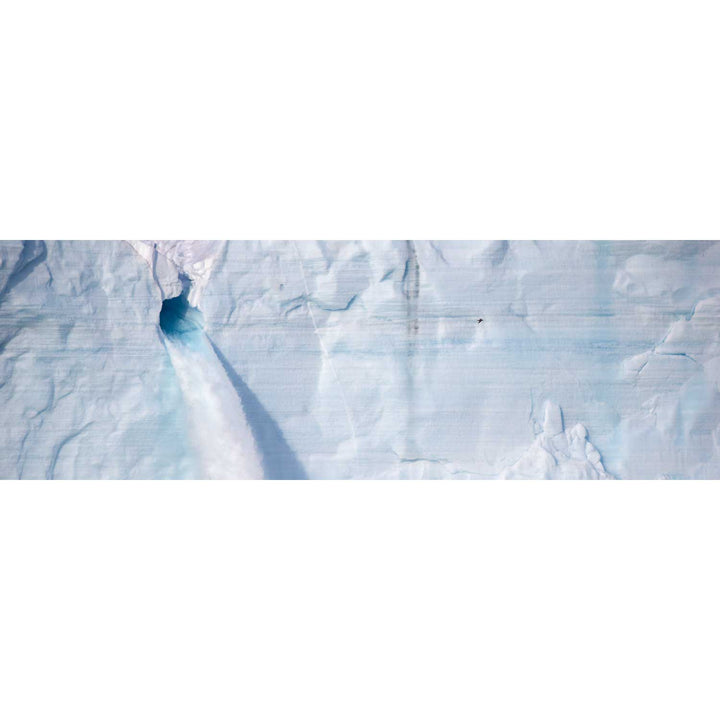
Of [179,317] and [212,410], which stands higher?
[179,317]

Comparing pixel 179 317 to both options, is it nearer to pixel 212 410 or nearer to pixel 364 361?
pixel 212 410

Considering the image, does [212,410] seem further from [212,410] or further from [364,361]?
[364,361]

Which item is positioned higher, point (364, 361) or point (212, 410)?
point (364, 361)

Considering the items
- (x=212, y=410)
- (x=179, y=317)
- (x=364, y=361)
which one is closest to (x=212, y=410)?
(x=212, y=410)

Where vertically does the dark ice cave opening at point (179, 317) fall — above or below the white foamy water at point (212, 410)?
above

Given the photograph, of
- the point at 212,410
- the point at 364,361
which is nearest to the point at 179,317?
the point at 212,410

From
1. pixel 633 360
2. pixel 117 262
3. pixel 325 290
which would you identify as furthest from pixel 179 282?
pixel 633 360

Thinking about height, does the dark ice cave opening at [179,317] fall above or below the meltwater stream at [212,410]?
above

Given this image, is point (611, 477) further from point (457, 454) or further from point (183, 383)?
point (183, 383)

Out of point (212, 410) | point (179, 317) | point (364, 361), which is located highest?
point (179, 317)
